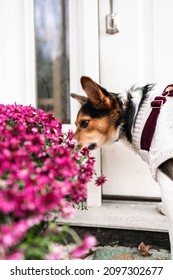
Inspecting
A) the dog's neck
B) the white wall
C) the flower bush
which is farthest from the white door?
the flower bush

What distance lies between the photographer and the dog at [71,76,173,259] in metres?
1.36

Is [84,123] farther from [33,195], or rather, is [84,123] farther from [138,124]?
[33,195]

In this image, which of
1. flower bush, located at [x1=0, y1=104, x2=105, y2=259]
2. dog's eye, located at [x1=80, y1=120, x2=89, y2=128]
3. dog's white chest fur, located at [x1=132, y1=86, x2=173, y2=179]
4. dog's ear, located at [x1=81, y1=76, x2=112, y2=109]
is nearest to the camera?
flower bush, located at [x1=0, y1=104, x2=105, y2=259]

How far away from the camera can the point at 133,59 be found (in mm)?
2008

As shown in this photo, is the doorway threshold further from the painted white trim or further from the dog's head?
the dog's head

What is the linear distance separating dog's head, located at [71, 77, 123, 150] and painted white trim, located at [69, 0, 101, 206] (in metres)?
0.37

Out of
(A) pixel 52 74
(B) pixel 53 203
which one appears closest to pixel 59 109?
(A) pixel 52 74

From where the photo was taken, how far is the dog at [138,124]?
1.36m

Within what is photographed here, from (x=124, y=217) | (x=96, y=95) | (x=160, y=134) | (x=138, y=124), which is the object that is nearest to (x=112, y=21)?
(x=96, y=95)

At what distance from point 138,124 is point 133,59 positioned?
0.63 metres

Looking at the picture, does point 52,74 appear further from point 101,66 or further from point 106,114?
point 106,114

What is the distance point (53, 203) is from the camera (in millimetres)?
682

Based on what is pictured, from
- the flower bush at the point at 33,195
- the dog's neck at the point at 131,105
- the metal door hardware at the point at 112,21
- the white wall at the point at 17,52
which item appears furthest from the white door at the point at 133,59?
the flower bush at the point at 33,195

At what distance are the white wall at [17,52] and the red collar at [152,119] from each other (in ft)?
3.30
